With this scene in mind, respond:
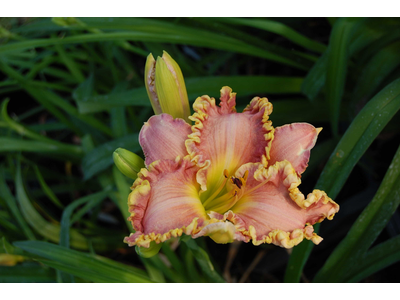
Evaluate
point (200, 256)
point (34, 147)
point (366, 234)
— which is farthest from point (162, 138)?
point (34, 147)

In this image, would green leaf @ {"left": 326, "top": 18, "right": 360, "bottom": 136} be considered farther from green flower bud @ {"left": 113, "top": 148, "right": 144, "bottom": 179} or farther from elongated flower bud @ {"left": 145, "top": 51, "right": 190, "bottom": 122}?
green flower bud @ {"left": 113, "top": 148, "right": 144, "bottom": 179}

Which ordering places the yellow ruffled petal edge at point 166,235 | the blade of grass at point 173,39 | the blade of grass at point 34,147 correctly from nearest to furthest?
the yellow ruffled petal edge at point 166,235
the blade of grass at point 173,39
the blade of grass at point 34,147

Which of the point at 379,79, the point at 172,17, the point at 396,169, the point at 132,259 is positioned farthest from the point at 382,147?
the point at 132,259

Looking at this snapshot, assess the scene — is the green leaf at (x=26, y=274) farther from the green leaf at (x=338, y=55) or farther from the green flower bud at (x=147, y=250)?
the green leaf at (x=338, y=55)

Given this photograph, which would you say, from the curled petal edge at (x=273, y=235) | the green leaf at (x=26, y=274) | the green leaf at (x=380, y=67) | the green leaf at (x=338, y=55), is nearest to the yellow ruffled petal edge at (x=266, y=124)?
the curled petal edge at (x=273, y=235)

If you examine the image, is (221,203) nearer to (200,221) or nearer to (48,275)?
(200,221)

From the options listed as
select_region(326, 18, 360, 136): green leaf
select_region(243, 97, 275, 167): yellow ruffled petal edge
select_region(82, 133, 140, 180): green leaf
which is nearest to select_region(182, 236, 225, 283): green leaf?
select_region(243, 97, 275, 167): yellow ruffled petal edge

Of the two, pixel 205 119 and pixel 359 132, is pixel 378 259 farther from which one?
pixel 205 119

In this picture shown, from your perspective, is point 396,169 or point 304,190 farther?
point 304,190
